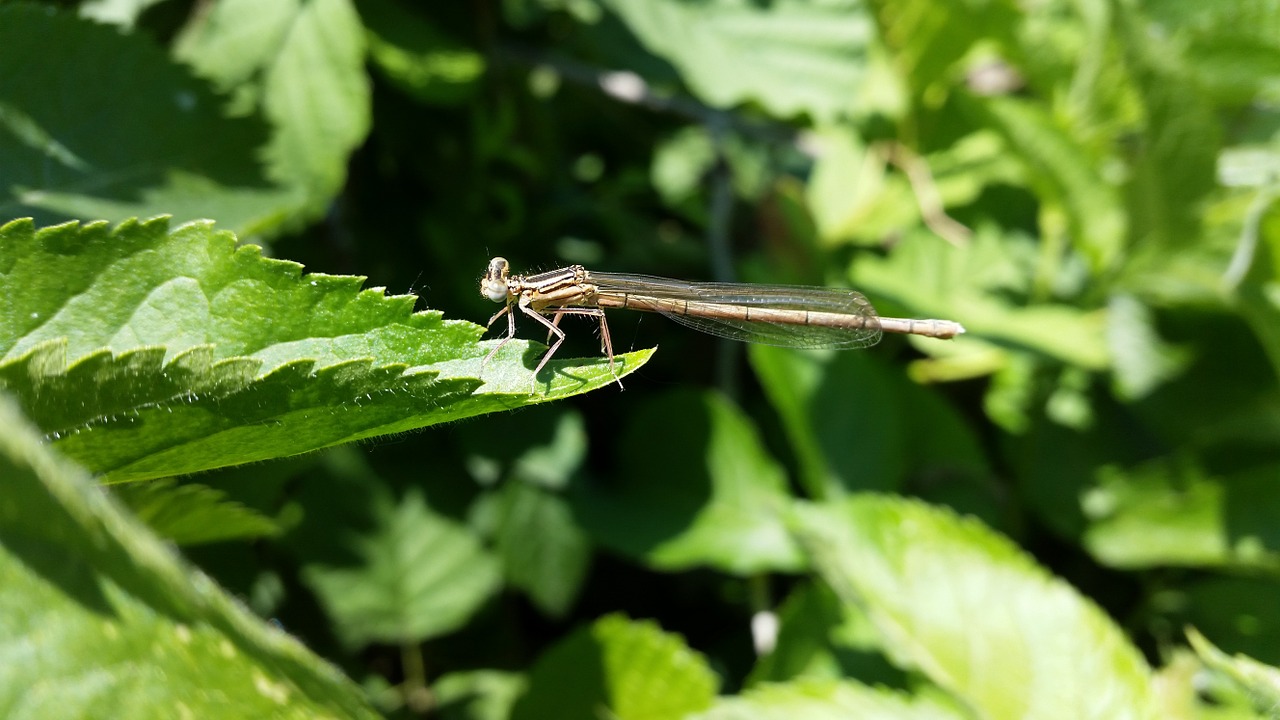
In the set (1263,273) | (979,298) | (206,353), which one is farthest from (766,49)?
(206,353)

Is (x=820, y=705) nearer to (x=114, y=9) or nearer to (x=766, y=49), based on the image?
(x=766, y=49)

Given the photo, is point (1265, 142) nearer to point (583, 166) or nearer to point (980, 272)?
point (980, 272)

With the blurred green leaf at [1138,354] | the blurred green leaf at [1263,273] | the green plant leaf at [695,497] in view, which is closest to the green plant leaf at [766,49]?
the green plant leaf at [695,497]

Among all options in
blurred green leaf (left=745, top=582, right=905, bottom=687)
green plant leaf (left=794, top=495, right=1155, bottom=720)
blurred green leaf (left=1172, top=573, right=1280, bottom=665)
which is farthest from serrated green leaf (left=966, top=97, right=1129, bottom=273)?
blurred green leaf (left=745, top=582, right=905, bottom=687)

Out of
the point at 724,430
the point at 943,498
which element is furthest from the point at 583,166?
the point at 943,498

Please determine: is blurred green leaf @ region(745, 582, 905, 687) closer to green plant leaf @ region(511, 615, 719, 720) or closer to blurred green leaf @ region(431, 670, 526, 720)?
green plant leaf @ region(511, 615, 719, 720)

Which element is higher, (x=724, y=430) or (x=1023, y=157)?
(x=1023, y=157)
